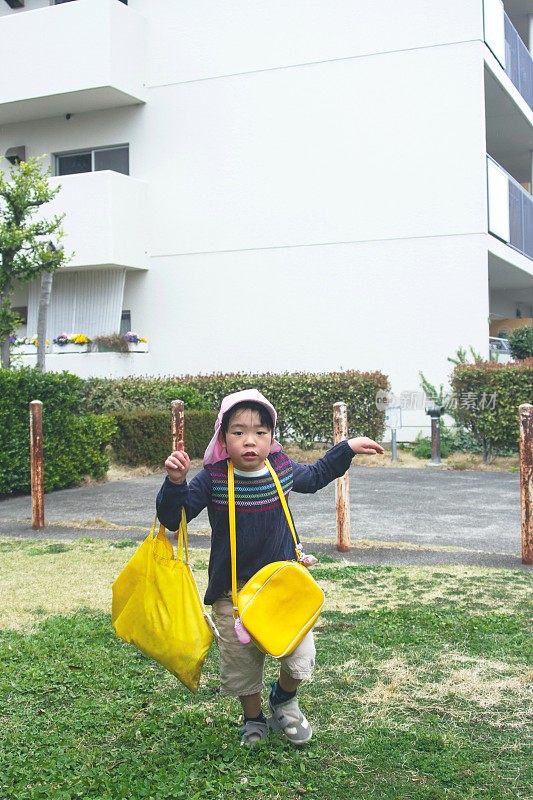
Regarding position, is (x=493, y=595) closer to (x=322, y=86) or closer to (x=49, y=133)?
(x=322, y=86)

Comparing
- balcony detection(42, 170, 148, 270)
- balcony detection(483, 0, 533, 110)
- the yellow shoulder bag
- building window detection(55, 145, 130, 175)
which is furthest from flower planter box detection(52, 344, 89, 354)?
the yellow shoulder bag

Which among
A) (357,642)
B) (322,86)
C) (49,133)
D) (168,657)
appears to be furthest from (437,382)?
(168,657)

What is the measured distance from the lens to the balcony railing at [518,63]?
18391 mm

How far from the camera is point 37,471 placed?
9.10 metres

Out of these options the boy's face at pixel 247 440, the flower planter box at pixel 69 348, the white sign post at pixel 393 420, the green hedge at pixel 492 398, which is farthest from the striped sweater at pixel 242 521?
the flower planter box at pixel 69 348

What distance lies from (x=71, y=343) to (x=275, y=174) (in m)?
5.31

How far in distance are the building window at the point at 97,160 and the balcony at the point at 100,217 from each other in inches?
44.3

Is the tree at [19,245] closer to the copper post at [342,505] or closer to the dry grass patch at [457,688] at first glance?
the copper post at [342,505]

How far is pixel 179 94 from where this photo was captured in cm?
1841

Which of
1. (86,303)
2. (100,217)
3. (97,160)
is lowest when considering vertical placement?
(86,303)

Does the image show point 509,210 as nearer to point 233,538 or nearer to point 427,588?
point 427,588

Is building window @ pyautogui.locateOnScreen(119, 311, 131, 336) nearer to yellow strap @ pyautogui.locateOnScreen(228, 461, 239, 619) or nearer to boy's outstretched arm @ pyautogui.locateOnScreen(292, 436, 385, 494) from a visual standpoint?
boy's outstretched arm @ pyautogui.locateOnScreen(292, 436, 385, 494)

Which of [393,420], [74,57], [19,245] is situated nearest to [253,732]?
[19,245]

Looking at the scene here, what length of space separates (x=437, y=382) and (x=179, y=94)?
7.89m
